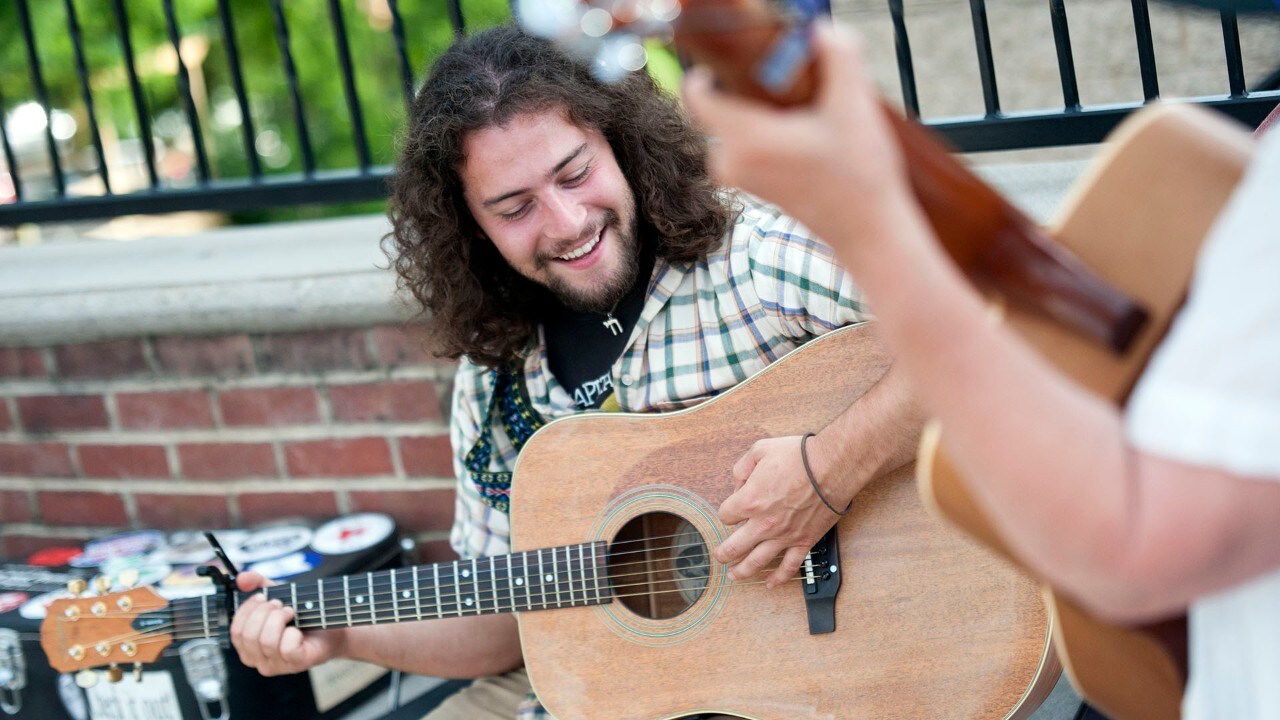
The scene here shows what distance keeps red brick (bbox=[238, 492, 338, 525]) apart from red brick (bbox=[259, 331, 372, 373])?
0.31 metres

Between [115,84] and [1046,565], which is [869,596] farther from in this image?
[115,84]

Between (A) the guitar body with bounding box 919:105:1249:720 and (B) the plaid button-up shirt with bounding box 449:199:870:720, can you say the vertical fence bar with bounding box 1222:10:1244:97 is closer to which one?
(B) the plaid button-up shirt with bounding box 449:199:870:720

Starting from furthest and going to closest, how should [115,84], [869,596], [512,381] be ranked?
[115,84] < [512,381] < [869,596]

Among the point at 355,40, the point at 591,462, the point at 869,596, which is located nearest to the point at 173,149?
the point at 355,40

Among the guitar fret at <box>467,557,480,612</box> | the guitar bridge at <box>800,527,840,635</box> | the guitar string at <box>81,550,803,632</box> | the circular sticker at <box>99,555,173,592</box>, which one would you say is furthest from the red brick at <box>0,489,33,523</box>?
the guitar bridge at <box>800,527,840,635</box>

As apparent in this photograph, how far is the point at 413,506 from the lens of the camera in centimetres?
248

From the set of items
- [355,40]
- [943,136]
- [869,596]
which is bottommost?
[869,596]

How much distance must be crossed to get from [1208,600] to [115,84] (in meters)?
4.55

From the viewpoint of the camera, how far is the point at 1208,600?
85cm

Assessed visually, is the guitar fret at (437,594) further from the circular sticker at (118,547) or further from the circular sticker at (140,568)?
the circular sticker at (118,547)

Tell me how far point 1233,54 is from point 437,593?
1.62 metres

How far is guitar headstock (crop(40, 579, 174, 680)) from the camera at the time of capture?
1.96 m

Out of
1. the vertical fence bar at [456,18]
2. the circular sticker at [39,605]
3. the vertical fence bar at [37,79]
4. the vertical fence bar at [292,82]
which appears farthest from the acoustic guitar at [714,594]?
the vertical fence bar at [37,79]

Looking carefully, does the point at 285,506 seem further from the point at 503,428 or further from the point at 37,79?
the point at 37,79
